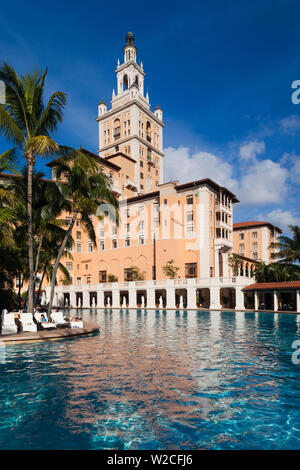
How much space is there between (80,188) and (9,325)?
8.59 meters

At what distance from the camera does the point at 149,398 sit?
7.54 m

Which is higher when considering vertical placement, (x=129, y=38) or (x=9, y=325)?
(x=129, y=38)

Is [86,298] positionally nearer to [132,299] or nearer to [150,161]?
[132,299]

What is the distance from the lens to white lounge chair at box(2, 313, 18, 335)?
52.9 feet

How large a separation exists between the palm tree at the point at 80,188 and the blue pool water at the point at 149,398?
909 centimetres

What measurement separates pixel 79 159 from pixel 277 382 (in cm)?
1531

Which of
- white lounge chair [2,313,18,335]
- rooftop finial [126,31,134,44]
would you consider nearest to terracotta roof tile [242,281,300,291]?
white lounge chair [2,313,18,335]

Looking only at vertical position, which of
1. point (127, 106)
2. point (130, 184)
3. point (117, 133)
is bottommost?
point (130, 184)

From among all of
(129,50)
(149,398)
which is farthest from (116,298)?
(129,50)

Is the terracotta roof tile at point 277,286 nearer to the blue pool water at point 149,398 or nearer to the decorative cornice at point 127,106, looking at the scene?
the blue pool water at point 149,398

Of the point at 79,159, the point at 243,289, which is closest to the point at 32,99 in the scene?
the point at 79,159

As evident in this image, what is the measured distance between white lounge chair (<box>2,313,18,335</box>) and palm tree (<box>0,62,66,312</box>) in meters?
1.07

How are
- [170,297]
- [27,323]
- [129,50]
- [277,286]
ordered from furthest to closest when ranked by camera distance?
[129,50] < [170,297] < [277,286] < [27,323]

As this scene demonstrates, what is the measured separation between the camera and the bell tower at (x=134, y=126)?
78.1 metres
